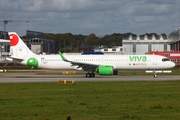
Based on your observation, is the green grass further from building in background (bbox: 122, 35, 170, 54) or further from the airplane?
building in background (bbox: 122, 35, 170, 54)

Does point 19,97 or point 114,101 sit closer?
point 114,101

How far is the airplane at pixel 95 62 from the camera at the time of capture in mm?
52281

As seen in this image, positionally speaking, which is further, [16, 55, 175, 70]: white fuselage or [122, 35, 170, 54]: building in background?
[122, 35, 170, 54]: building in background

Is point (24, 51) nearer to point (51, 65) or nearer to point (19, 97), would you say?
point (51, 65)

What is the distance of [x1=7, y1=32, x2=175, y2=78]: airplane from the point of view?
52281mm

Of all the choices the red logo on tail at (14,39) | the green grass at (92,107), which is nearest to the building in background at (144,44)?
the red logo on tail at (14,39)

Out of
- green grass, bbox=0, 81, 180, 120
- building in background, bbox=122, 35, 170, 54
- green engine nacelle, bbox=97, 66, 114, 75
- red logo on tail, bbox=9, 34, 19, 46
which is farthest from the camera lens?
building in background, bbox=122, 35, 170, 54

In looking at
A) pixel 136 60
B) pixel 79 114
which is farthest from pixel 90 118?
pixel 136 60

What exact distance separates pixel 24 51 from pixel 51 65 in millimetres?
4518

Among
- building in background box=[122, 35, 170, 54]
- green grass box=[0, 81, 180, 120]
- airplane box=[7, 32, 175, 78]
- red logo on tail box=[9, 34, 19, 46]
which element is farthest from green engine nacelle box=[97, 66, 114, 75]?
building in background box=[122, 35, 170, 54]

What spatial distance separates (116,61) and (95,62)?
2684 mm

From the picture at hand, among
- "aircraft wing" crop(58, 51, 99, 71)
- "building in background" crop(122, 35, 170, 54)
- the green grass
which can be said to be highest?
"building in background" crop(122, 35, 170, 54)

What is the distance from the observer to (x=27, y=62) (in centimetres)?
5450

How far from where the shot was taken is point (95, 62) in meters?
53.7
